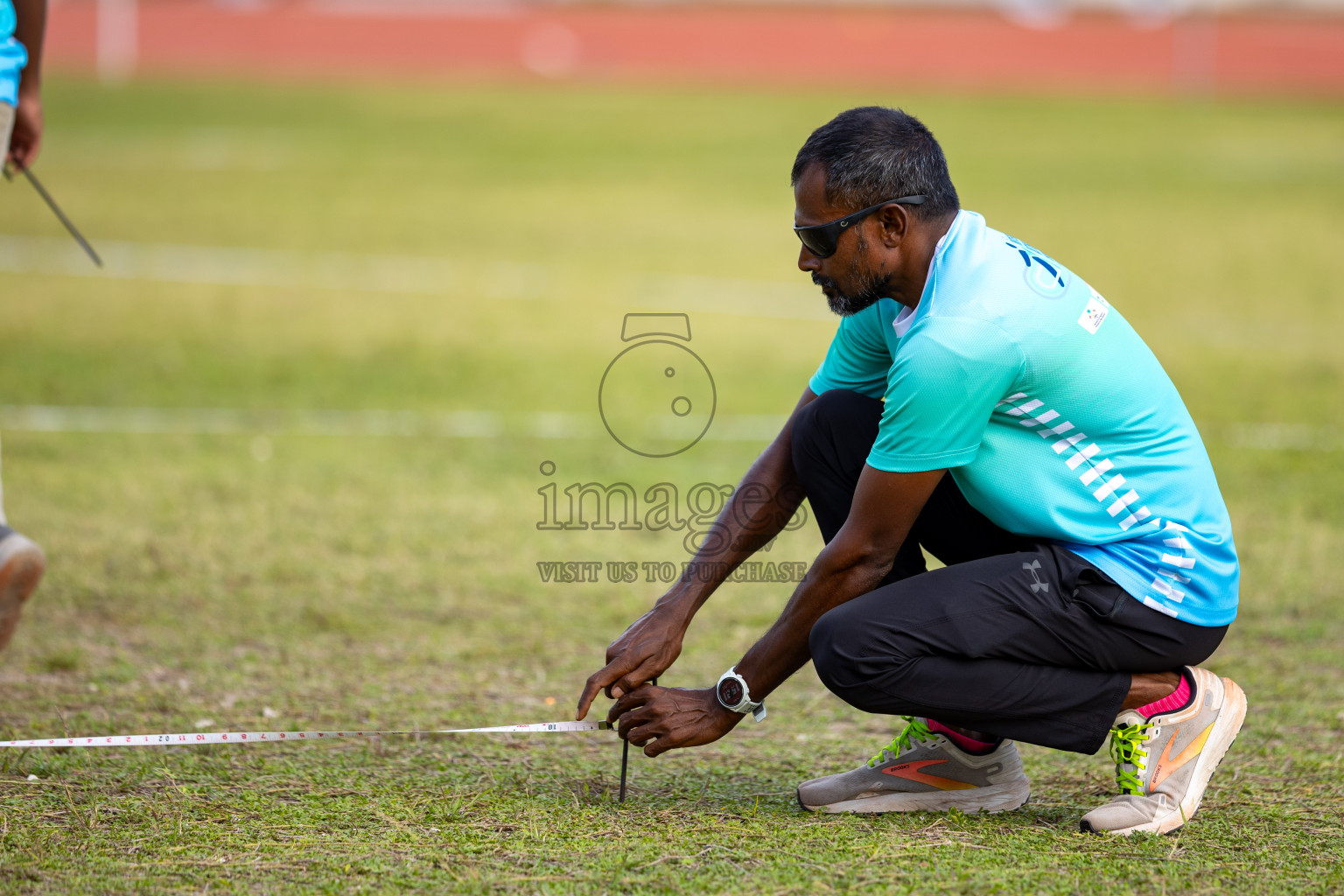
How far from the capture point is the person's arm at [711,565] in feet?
9.76

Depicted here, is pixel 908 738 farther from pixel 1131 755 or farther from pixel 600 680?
pixel 600 680

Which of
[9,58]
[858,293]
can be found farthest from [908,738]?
[9,58]

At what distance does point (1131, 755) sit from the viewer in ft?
9.62

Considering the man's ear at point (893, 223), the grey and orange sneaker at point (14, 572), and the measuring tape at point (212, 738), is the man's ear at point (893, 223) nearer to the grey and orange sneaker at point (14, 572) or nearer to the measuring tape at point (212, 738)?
the measuring tape at point (212, 738)

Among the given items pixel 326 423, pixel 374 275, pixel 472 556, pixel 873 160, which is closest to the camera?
pixel 873 160

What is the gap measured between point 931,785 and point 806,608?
56 centimetres

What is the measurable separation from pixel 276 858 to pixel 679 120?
69.7 feet

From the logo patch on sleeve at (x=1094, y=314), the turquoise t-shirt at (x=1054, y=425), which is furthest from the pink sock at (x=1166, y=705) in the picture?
the logo patch on sleeve at (x=1094, y=314)

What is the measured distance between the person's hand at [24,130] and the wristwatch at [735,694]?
2.75 metres

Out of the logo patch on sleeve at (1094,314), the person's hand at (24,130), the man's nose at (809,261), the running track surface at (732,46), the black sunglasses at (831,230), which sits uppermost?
the running track surface at (732,46)

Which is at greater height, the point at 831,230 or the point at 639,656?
the point at 831,230

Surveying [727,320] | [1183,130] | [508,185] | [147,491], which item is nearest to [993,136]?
[1183,130]

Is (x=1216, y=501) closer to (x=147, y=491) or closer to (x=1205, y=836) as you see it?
(x=1205, y=836)

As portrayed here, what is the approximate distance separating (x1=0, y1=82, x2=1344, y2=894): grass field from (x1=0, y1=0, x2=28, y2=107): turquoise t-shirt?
5.12 feet
